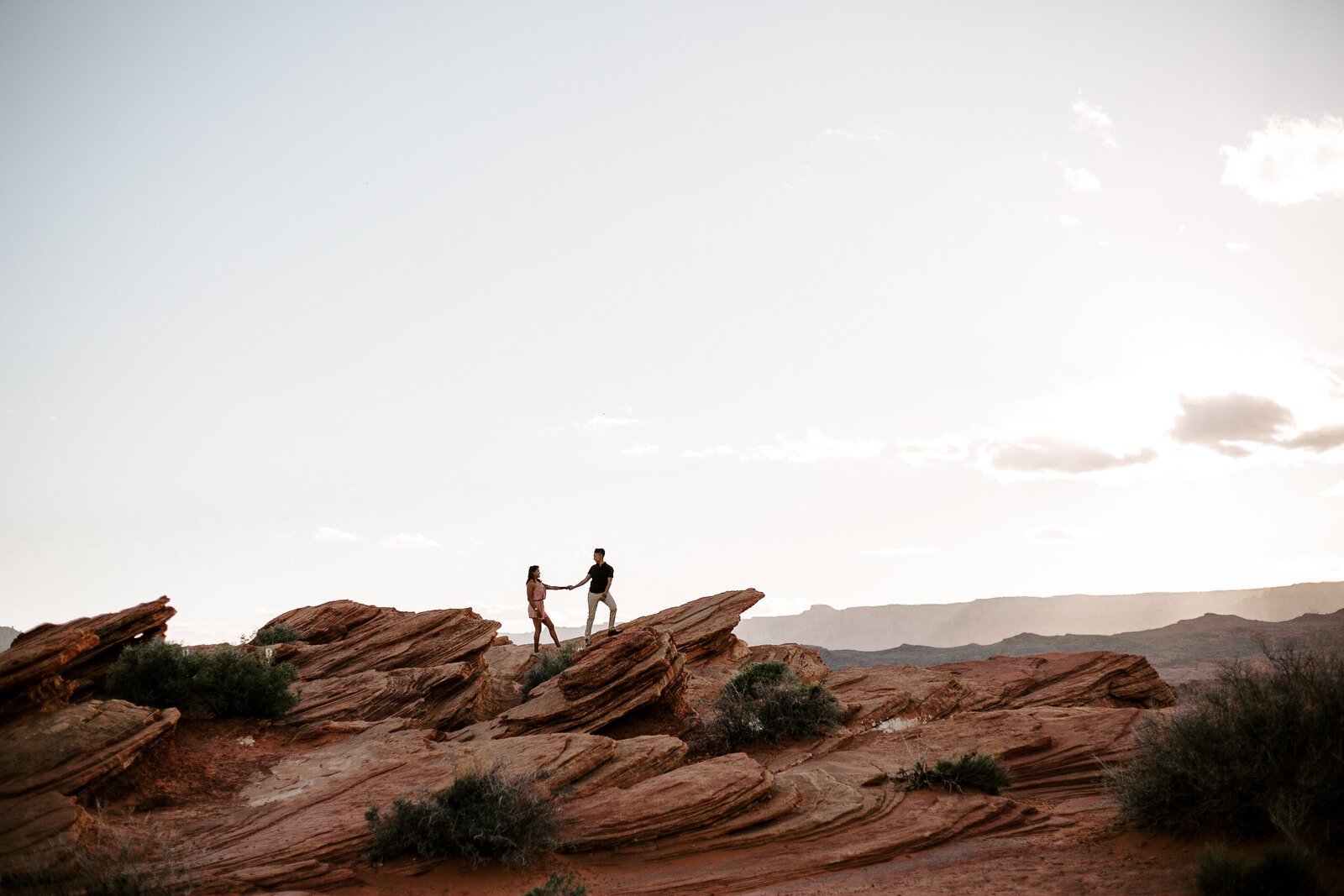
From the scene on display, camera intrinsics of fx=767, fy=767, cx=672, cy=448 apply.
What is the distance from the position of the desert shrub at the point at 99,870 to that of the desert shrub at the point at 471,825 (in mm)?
2481

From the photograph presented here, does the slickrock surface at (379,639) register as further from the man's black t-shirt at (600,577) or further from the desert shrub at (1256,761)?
the desert shrub at (1256,761)

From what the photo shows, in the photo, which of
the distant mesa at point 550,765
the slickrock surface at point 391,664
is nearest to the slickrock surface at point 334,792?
the distant mesa at point 550,765

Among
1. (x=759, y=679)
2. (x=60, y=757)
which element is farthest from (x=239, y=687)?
(x=759, y=679)

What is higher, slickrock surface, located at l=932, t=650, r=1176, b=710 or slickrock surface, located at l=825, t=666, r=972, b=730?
slickrock surface, located at l=825, t=666, r=972, b=730

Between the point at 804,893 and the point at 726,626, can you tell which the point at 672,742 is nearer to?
the point at 804,893

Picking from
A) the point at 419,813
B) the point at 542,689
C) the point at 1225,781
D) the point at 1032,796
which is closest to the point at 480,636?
the point at 542,689

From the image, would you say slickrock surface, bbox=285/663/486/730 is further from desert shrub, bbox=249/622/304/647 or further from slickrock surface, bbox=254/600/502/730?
desert shrub, bbox=249/622/304/647

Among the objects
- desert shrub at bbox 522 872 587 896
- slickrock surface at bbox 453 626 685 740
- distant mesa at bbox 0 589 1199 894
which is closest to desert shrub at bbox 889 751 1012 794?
distant mesa at bbox 0 589 1199 894

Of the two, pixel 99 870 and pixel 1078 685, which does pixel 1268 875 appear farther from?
pixel 1078 685

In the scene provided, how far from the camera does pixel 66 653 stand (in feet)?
41.1

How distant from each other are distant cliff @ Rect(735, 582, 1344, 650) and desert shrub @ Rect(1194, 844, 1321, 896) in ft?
413

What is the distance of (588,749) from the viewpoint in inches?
538

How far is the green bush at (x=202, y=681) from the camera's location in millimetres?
15562

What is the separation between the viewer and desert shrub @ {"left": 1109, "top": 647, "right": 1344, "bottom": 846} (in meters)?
8.52
